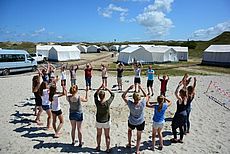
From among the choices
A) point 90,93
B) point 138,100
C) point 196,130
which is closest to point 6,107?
point 90,93

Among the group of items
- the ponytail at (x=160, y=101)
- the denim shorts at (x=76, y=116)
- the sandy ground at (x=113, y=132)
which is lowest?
the sandy ground at (x=113, y=132)

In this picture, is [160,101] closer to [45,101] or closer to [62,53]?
[45,101]

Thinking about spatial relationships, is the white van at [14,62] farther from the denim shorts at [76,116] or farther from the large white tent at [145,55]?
the denim shorts at [76,116]

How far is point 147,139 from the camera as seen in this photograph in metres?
6.58

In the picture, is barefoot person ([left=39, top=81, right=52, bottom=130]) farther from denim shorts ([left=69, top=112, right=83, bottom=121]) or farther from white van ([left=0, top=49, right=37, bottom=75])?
white van ([left=0, top=49, right=37, bottom=75])

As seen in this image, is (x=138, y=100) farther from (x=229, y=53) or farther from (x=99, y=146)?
(x=229, y=53)

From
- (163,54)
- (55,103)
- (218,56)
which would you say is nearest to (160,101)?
(55,103)

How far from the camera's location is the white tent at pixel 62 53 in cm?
3734

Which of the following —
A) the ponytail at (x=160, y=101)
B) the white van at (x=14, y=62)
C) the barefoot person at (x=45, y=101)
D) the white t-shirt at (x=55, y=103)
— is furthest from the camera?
the white van at (x=14, y=62)

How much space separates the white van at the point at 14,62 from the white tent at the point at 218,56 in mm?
24144

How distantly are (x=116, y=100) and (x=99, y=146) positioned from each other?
5416mm

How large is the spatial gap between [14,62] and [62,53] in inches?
654

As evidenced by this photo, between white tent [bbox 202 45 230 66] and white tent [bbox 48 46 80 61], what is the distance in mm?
21429

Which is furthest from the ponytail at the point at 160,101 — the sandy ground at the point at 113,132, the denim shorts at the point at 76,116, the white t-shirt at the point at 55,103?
the white t-shirt at the point at 55,103
